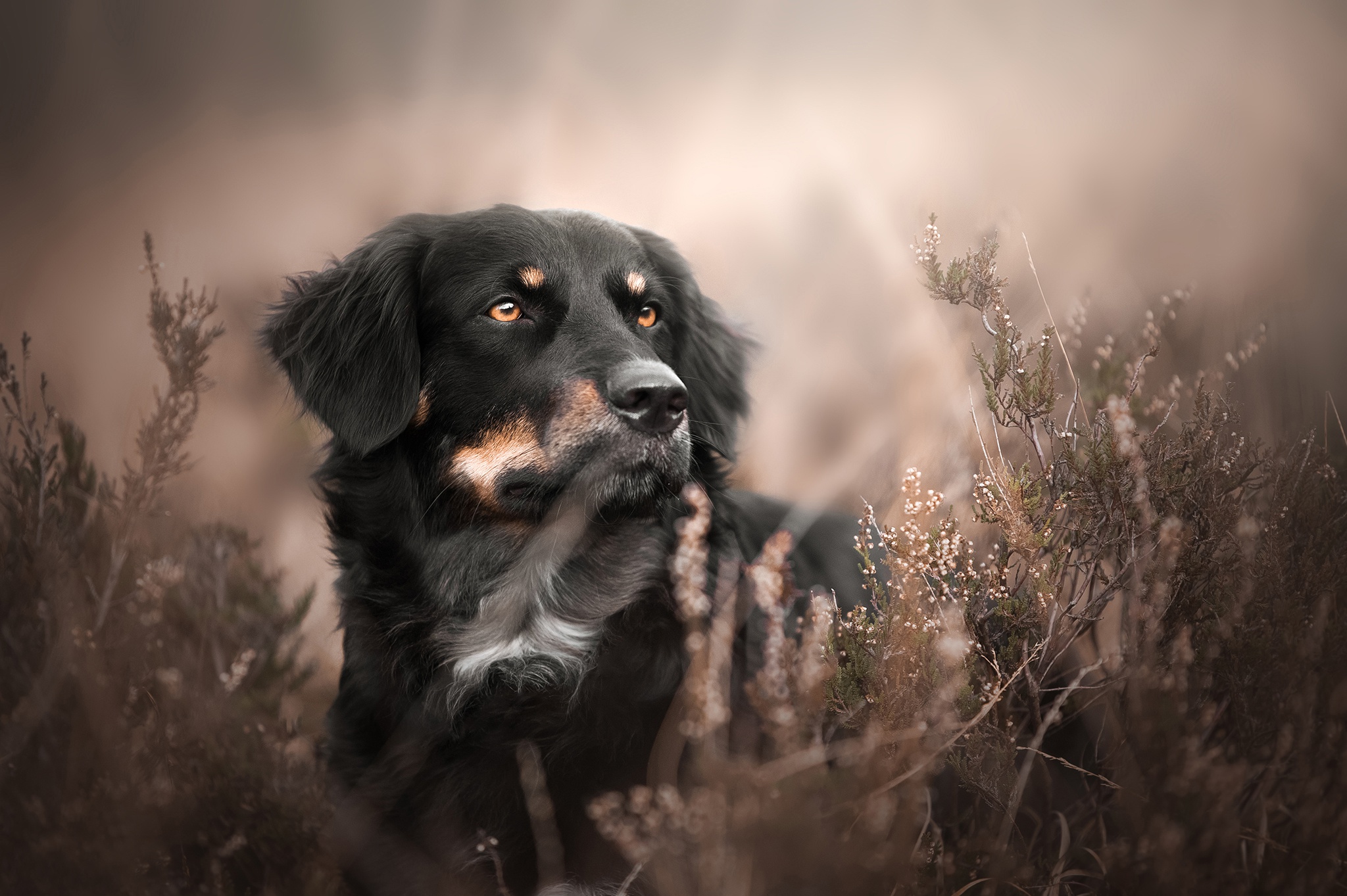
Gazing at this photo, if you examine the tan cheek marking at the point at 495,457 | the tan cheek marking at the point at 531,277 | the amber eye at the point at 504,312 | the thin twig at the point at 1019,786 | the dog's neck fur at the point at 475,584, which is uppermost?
the tan cheek marking at the point at 531,277

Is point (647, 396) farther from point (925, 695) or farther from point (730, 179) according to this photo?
point (730, 179)

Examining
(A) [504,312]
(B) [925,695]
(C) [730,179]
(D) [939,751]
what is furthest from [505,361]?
(C) [730,179]

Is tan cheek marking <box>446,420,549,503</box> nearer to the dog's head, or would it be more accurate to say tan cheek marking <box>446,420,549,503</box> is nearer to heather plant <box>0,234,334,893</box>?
the dog's head

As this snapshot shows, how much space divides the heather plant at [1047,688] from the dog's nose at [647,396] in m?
0.50

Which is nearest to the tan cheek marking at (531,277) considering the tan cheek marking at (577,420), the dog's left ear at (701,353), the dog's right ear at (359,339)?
the dog's right ear at (359,339)

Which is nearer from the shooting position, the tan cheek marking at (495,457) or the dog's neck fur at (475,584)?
the tan cheek marking at (495,457)

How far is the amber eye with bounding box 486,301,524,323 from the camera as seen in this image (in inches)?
102

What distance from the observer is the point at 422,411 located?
2.59 metres

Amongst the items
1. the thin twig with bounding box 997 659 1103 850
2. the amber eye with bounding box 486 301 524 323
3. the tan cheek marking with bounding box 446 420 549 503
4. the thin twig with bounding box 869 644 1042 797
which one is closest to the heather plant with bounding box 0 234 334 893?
the tan cheek marking with bounding box 446 420 549 503

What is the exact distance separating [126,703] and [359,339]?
1.16m

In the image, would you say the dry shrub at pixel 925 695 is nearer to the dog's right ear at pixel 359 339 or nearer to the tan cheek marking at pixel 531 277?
the dog's right ear at pixel 359 339

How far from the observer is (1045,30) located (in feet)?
13.9

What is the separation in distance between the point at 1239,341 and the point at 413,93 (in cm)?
420

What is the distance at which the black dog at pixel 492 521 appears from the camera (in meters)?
2.21
